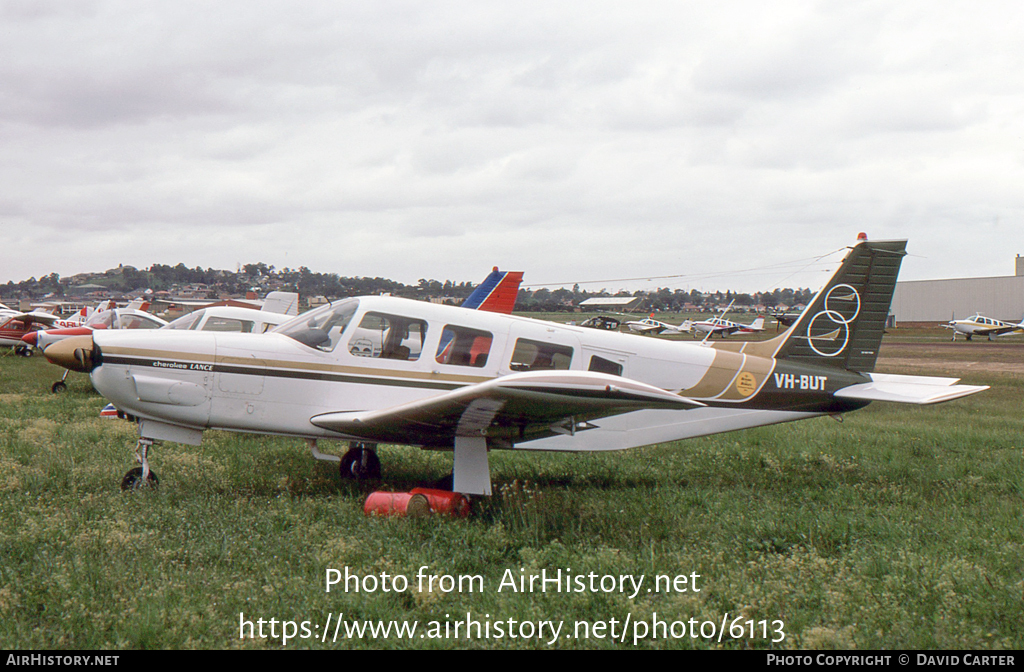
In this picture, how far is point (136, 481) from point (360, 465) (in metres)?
2.30

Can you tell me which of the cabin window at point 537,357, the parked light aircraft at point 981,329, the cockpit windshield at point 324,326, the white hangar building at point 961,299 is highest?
the white hangar building at point 961,299

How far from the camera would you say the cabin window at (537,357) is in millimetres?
6930

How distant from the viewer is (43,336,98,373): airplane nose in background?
629 cm

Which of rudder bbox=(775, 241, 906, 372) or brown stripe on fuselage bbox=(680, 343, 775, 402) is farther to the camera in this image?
rudder bbox=(775, 241, 906, 372)

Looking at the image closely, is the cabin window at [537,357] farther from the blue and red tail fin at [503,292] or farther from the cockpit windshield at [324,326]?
the blue and red tail fin at [503,292]

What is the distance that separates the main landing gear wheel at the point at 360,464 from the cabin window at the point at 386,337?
1.51 metres

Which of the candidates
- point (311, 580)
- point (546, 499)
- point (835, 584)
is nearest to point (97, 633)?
point (311, 580)

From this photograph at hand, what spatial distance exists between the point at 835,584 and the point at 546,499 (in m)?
2.88

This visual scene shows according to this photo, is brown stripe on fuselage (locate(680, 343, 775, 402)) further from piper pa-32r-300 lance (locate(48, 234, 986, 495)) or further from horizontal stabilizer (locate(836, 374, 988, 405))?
horizontal stabilizer (locate(836, 374, 988, 405))

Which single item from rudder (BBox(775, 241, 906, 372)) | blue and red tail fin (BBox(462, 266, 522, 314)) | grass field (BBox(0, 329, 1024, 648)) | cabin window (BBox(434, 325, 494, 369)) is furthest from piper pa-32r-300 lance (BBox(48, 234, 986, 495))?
blue and red tail fin (BBox(462, 266, 522, 314))

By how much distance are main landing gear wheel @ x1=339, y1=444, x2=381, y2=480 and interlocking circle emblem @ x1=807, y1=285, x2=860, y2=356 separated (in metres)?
5.49

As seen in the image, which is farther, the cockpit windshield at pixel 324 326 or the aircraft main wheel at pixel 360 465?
the aircraft main wheel at pixel 360 465

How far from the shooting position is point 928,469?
794 centimetres

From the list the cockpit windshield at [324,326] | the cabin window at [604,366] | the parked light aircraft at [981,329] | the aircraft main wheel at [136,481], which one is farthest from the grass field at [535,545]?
the parked light aircraft at [981,329]
